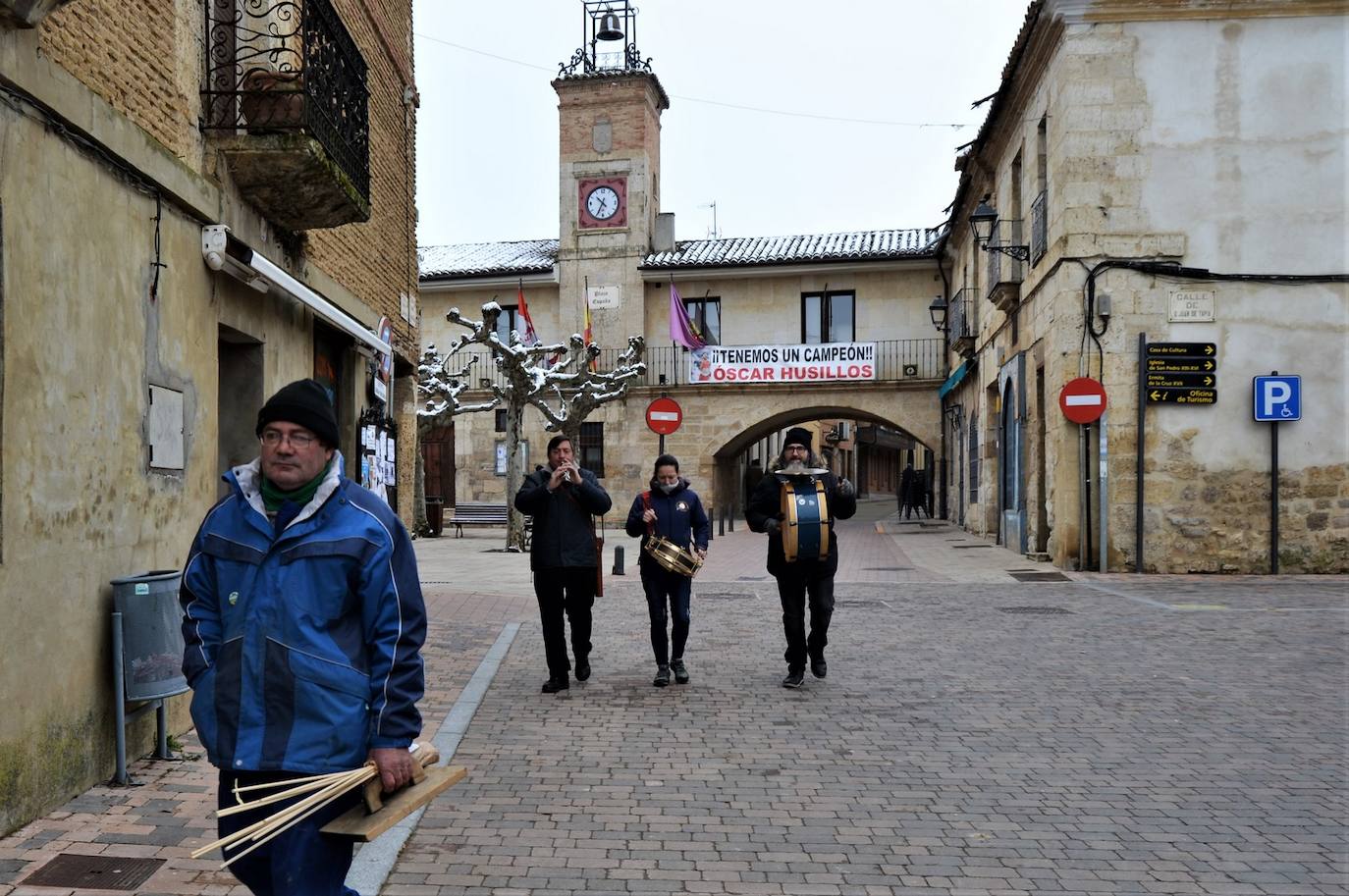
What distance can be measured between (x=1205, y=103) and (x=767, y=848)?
14699 mm

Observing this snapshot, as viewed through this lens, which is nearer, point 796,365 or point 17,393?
point 17,393

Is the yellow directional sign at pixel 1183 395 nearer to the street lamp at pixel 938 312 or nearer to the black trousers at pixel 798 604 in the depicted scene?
the black trousers at pixel 798 604

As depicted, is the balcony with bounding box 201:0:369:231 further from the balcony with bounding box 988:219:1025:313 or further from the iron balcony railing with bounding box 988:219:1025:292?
the iron balcony railing with bounding box 988:219:1025:292

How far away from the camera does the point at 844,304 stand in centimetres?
3272

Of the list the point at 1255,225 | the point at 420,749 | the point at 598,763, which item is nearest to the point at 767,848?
the point at 598,763

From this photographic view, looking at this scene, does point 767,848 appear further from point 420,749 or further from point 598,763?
point 420,749

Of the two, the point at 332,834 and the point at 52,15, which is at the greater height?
the point at 52,15

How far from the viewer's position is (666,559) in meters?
7.85

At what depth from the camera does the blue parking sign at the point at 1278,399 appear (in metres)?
15.5

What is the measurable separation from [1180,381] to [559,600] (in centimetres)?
1112

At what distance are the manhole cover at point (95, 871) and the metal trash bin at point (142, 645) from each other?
43.3 inches

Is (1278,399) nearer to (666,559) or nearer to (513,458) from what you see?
(666,559)

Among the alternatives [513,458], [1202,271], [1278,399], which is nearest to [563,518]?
[1202,271]

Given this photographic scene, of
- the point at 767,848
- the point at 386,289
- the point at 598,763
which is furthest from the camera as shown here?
the point at 386,289
